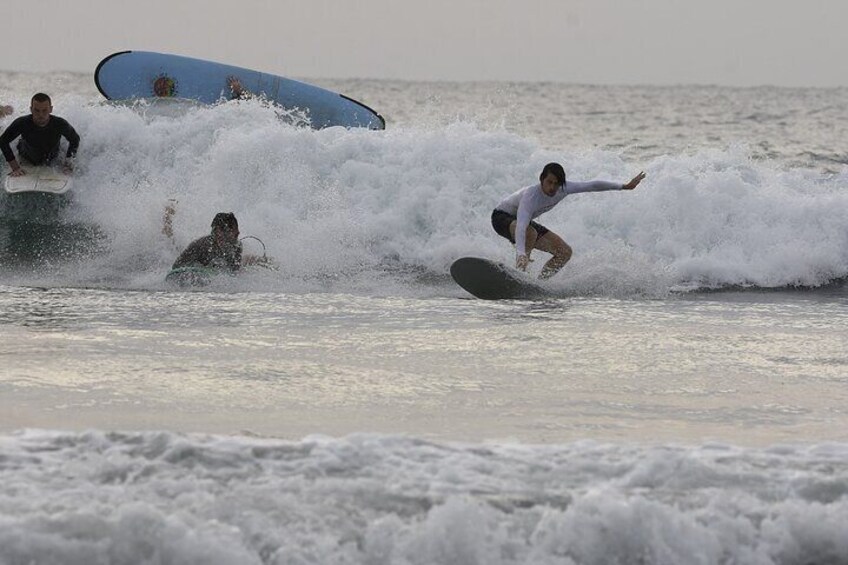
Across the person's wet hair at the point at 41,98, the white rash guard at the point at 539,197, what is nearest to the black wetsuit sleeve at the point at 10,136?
the person's wet hair at the point at 41,98

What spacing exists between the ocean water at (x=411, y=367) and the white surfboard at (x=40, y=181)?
781 mm

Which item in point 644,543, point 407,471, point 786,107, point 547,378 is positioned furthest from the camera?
point 786,107

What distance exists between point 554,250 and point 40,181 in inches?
240

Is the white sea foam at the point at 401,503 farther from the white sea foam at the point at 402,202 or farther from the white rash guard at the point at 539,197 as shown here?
the white sea foam at the point at 402,202

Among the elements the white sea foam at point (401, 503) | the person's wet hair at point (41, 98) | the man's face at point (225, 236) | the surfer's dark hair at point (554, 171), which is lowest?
the white sea foam at point (401, 503)

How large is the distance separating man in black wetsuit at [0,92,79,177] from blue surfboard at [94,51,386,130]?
484 cm

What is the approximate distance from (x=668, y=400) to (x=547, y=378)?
77 cm

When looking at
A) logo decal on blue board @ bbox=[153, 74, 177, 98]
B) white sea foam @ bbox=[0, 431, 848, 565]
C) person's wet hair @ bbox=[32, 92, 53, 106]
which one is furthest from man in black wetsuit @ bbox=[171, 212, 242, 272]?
logo decal on blue board @ bbox=[153, 74, 177, 98]

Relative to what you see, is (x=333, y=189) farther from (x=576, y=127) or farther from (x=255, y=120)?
(x=576, y=127)

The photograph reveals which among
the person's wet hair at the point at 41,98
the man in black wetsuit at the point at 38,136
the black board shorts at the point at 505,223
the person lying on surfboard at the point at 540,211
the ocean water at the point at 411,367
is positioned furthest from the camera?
the man in black wetsuit at the point at 38,136

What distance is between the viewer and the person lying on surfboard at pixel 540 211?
11.0 metres

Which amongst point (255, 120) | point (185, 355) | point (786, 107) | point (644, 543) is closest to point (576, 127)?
point (786, 107)

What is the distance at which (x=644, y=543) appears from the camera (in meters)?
4.34

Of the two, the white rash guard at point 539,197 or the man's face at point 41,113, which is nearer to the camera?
the white rash guard at point 539,197
